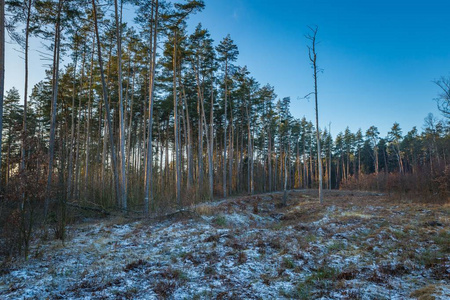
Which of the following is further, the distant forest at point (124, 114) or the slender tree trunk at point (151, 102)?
the slender tree trunk at point (151, 102)

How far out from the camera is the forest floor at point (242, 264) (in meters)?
3.63

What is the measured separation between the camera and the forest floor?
3.63 metres

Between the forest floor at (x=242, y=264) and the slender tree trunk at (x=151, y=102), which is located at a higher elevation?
the slender tree trunk at (x=151, y=102)

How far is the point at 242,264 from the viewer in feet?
15.9

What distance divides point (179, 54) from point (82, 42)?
567 cm

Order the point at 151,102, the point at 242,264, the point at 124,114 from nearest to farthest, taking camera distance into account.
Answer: the point at 242,264
the point at 151,102
the point at 124,114

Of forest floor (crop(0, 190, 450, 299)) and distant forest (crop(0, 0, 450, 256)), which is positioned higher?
distant forest (crop(0, 0, 450, 256))

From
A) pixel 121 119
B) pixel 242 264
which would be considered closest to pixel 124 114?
pixel 121 119

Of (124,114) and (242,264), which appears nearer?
(242,264)

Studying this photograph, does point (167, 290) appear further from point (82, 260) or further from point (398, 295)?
point (398, 295)

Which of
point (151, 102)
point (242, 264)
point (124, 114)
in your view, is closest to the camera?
point (242, 264)

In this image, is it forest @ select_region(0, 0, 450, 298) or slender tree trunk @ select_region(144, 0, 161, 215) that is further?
slender tree trunk @ select_region(144, 0, 161, 215)

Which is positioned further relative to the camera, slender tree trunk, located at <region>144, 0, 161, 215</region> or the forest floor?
slender tree trunk, located at <region>144, 0, 161, 215</region>

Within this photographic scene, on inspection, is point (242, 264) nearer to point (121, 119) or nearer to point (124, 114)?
point (121, 119)
